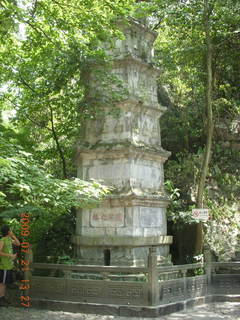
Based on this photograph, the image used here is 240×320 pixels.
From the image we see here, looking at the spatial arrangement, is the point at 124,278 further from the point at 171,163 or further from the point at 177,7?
the point at 177,7

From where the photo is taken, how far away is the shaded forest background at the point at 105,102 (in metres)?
8.87

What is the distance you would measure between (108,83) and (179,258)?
21.1 feet

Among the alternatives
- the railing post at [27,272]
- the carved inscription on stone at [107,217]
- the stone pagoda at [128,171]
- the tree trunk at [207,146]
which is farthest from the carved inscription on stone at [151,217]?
the railing post at [27,272]

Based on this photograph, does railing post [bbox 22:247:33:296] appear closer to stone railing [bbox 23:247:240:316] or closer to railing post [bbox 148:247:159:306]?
stone railing [bbox 23:247:240:316]

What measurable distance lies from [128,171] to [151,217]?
1414 millimetres

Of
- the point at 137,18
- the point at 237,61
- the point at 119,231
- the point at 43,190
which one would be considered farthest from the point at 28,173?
the point at 237,61

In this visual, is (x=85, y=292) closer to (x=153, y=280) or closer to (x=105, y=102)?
(x=153, y=280)

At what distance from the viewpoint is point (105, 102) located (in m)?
10.7

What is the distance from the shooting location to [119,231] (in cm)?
1025

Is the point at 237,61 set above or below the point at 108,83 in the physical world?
above

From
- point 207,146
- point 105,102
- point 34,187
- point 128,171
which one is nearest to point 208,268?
point 128,171

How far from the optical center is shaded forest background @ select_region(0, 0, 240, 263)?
887 cm

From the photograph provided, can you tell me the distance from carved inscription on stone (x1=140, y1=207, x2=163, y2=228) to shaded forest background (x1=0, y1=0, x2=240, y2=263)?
4.08 ft

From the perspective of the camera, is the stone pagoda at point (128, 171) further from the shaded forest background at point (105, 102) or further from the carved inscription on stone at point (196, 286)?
the carved inscription on stone at point (196, 286)
